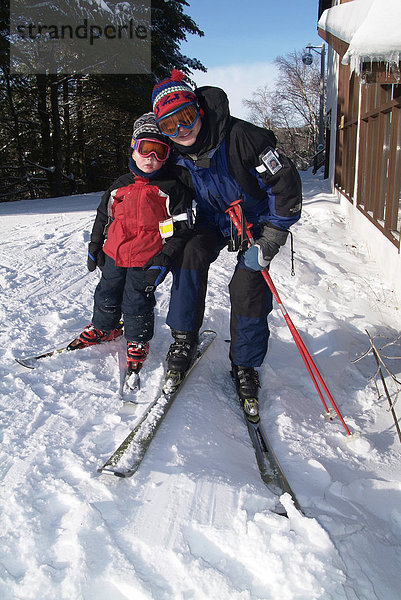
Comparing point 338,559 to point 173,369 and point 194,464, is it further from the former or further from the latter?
point 173,369

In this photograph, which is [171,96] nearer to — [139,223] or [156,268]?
[139,223]

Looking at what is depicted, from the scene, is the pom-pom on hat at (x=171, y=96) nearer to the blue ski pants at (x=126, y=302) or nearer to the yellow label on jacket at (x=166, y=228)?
the yellow label on jacket at (x=166, y=228)

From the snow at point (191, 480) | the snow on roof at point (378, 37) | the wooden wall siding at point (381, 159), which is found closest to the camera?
the snow at point (191, 480)

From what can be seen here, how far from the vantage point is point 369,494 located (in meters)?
2.08

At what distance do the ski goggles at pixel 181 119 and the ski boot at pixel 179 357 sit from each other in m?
1.22

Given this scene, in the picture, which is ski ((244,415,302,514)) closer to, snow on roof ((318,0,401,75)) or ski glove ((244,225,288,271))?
ski glove ((244,225,288,271))

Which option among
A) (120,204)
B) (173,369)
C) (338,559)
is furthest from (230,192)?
(338,559)

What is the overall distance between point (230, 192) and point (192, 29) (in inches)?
688

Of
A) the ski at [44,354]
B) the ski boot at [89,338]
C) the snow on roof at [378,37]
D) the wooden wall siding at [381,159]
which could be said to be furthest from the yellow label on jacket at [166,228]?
the wooden wall siding at [381,159]

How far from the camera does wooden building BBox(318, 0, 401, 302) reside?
3.43 metres

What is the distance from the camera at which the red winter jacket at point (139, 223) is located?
275 cm

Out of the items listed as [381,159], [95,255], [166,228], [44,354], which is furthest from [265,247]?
[381,159]

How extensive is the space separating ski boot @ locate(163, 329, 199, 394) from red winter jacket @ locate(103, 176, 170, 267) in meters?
0.54

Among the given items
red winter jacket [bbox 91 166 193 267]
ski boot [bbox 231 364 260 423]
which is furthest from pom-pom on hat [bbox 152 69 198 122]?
ski boot [bbox 231 364 260 423]
